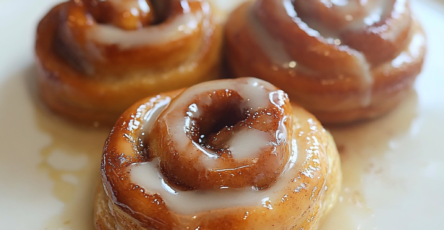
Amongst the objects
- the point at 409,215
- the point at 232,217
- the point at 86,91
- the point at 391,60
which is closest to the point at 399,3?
the point at 391,60

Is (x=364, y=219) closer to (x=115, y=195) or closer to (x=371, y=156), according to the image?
(x=371, y=156)

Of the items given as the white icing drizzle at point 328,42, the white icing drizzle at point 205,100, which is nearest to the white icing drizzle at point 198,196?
the white icing drizzle at point 205,100

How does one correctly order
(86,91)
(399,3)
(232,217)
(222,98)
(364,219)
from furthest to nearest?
(399,3) < (86,91) < (364,219) < (222,98) < (232,217)

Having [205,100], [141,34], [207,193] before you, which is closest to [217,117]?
[205,100]

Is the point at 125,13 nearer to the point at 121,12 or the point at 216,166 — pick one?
the point at 121,12

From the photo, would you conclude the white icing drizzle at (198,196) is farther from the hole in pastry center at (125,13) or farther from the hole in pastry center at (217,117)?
the hole in pastry center at (125,13)

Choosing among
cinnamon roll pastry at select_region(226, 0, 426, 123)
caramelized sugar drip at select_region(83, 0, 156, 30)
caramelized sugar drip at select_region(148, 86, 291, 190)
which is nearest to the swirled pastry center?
caramelized sugar drip at select_region(148, 86, 291, 190)
